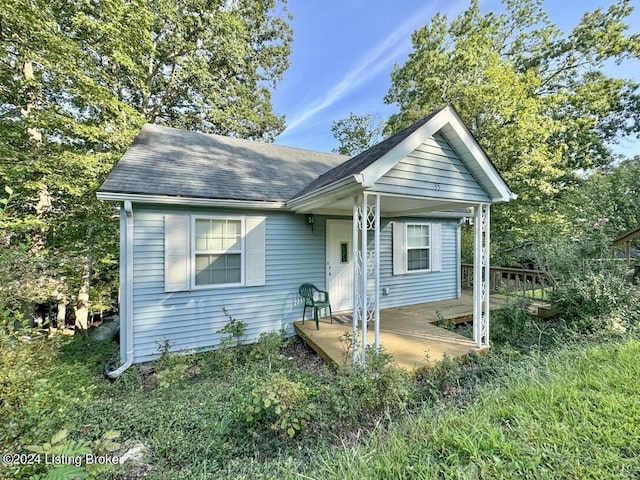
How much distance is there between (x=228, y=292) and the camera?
5.25m

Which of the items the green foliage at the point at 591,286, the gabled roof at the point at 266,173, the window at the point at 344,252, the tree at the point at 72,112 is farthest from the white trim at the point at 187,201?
the green foliage at the point at 591,286

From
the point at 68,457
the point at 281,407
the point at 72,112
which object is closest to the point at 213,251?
the point at 281,407

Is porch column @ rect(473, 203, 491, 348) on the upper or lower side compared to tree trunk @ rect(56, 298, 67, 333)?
upper

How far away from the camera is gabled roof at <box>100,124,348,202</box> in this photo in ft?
15.7

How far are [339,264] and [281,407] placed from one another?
4.07 meters

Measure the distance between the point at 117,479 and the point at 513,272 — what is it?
9.00 metres

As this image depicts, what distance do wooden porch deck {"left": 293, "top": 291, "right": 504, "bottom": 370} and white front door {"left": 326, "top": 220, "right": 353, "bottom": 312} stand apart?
62 centimetres

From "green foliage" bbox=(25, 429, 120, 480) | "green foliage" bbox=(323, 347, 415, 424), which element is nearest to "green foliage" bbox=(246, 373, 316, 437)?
"green foliage" bbox=(323, 347, 415, 424)

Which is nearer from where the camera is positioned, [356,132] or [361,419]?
[361,419]

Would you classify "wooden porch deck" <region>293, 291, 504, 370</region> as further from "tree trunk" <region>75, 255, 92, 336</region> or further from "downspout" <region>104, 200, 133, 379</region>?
"tree trunk" <region>75, 255, 92, 336</region>

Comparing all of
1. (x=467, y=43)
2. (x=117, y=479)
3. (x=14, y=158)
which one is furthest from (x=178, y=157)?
(x=467, y=43)

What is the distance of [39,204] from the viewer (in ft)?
22.0

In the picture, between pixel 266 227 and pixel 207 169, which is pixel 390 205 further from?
pixel 207 169

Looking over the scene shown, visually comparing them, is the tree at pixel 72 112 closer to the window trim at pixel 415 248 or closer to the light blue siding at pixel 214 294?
the light blue siding at pixel 214 294
